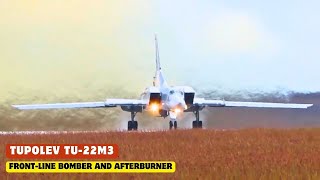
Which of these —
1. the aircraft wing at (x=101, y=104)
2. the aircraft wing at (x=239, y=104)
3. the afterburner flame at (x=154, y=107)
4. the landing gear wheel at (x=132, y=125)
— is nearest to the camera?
the aircraft wing at (x=101, y=104)

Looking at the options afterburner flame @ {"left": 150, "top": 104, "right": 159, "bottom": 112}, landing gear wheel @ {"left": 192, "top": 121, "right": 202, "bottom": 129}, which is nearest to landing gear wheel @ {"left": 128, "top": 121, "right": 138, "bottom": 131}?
afterburner flame @ {"left": 150, "top": 104, "right": 159, "bottom": 112}

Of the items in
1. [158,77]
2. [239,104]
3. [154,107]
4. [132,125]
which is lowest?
[132,125]

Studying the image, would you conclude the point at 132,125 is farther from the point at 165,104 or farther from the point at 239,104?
the point at 239,104

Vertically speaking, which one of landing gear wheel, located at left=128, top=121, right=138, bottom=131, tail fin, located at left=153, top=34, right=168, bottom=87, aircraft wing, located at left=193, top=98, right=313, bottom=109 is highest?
tail fin, located at left=153, top=34, right=168, bottom=87

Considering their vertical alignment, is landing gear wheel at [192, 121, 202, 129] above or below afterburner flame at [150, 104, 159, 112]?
below

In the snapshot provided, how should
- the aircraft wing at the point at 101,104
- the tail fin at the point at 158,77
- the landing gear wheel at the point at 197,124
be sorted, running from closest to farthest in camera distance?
the aircraft wing at the point at 101,104
the landing gear wheel at the point at 197,124
the tail fin at the point at 158,77

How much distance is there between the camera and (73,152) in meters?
20.7

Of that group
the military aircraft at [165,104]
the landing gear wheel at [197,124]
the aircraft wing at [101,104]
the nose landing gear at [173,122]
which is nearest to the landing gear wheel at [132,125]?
the military aircraft at [165,104]

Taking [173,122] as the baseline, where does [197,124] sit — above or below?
below

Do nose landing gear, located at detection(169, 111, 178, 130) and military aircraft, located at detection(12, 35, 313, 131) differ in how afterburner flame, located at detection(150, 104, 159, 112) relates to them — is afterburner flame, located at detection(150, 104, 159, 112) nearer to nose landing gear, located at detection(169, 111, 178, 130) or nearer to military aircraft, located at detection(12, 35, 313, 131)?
military aircraft, located at detection(12, 35, 313, 131)

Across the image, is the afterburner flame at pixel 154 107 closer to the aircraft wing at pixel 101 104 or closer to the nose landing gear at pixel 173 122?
the aircraft wing at pixel 101 104

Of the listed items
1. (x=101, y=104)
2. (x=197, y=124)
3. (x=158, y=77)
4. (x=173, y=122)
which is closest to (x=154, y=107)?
(x=197, y=124)

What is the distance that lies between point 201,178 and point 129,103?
46.0 meters

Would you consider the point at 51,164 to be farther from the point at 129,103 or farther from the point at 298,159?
the point at 129,103
